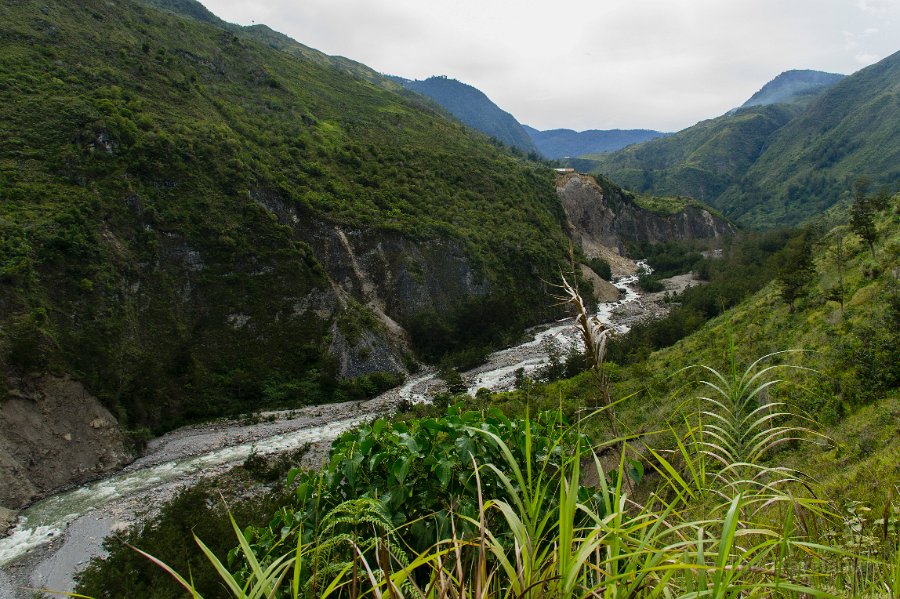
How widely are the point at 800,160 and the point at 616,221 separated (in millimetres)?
99162

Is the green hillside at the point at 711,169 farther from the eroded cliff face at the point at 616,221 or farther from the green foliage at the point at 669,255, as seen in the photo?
the green foliage at the point at 669,255

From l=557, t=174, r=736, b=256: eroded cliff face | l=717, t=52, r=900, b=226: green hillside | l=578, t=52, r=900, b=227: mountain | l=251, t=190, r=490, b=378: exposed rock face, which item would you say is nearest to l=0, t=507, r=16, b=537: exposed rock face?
l=251, t=190, r=490, b=378: exposed rock face

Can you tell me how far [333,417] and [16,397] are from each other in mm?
14554

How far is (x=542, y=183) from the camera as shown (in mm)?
Result: 77188

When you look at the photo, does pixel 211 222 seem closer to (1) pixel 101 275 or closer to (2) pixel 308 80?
(1) pixel 101 275

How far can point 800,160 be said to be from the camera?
148 metres

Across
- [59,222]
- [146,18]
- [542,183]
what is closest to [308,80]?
[146,18]

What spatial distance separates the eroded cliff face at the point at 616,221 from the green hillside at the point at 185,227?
29702mm

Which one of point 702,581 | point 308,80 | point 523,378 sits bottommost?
point 523,378

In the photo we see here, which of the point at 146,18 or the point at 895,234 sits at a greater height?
the point at 146,18

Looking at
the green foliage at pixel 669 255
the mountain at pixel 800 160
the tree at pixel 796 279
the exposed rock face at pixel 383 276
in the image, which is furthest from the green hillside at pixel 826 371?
the mountain at pixel 800 160

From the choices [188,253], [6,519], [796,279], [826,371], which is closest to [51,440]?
[6,519]

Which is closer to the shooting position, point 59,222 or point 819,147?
point 59,222

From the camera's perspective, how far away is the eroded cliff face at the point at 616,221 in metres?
83.7
